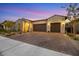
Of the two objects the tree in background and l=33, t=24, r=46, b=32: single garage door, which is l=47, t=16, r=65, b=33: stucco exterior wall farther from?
the tree in background

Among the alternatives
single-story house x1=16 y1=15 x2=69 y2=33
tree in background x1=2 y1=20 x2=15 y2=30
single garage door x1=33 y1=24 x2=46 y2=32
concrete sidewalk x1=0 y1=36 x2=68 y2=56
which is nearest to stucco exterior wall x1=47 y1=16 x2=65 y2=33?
single-story house x1=16 y1=15 x2=69 y2=33

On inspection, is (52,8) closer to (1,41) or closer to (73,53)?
(73,53)

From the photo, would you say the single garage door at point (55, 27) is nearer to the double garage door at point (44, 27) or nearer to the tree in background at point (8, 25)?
the double garage door at point (44, 27)

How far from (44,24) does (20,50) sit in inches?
20.8

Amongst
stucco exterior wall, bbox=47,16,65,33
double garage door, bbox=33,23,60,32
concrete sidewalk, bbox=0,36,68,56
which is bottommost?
concrete sidewalk, bbox=0,36,68,56

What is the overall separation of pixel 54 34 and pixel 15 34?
0.59 meters

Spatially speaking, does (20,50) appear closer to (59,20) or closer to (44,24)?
(44,24)

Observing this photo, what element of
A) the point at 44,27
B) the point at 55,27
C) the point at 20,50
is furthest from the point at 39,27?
the point at 20,50

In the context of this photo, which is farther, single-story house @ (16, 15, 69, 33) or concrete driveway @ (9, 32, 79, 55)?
single-story house @ (16, 15, 69, 33)

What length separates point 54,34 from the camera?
1.95 meters

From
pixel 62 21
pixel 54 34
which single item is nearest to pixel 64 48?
pixel 54 34

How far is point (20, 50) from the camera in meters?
1.87

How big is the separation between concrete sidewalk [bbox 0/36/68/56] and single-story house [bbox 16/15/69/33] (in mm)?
246

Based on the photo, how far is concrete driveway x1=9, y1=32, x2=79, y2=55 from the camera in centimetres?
181
